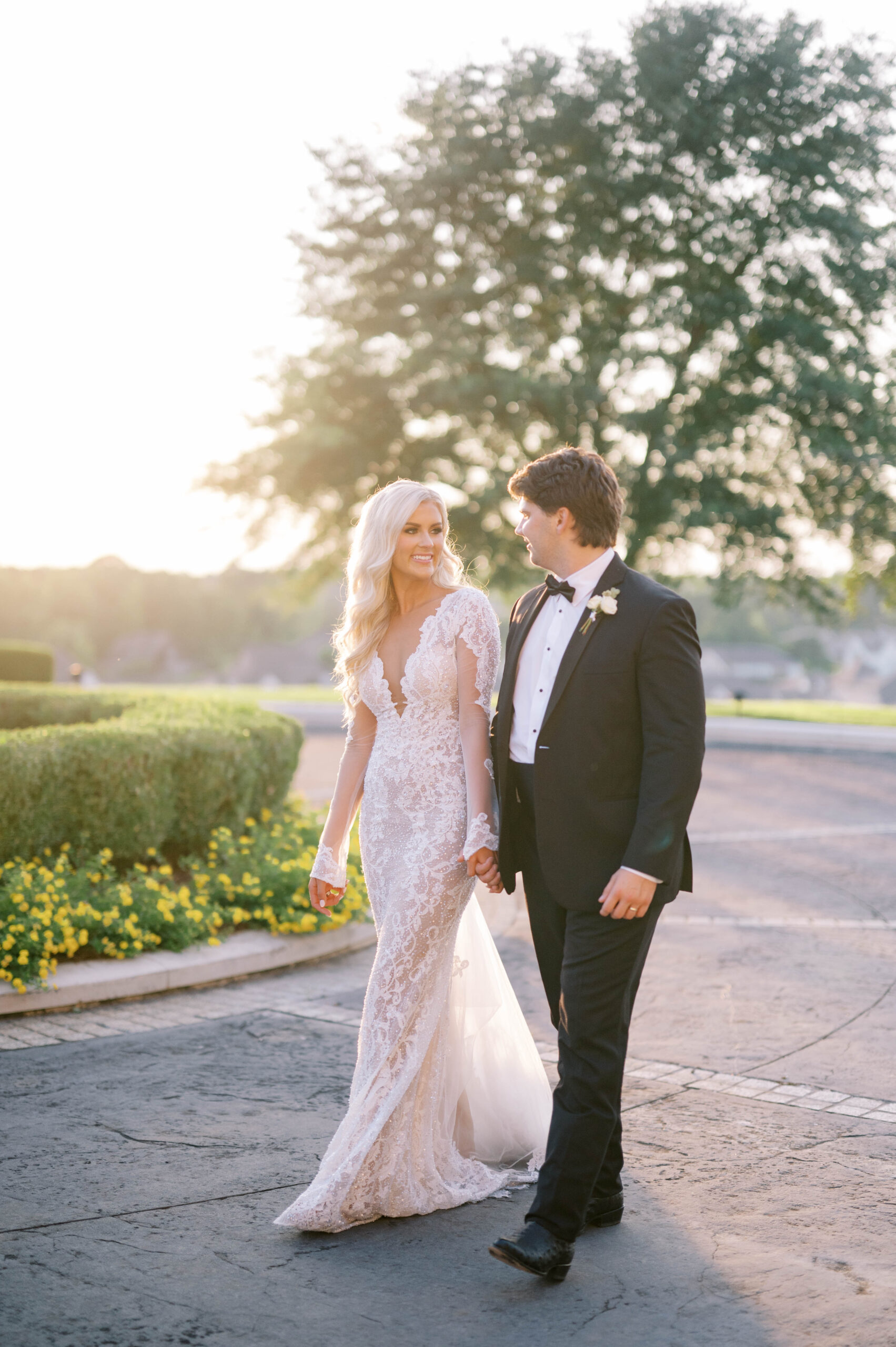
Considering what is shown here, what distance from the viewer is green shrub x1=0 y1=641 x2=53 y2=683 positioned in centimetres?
2242

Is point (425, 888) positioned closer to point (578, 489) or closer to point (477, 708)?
point (477, 708)

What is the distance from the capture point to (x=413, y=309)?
86.0ft

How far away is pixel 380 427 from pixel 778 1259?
24.3 metres

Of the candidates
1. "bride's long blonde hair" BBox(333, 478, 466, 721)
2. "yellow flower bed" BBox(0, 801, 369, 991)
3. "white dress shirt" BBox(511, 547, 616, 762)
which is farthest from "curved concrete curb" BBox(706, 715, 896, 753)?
"white dress shirt" BBox(511, 547, 616, 762)

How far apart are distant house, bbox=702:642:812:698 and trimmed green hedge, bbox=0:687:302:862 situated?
99.4 m

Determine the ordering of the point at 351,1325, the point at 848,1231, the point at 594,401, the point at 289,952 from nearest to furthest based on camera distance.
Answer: the point at 351,1325, the point at 848,1231, the point at 289,952, the point at 594,401

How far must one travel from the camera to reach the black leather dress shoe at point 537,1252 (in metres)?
3.42

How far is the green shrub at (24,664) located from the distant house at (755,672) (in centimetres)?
8775

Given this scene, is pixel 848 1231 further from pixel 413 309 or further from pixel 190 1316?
pixel 413 309

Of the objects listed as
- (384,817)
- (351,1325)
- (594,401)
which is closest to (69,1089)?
(384,817)

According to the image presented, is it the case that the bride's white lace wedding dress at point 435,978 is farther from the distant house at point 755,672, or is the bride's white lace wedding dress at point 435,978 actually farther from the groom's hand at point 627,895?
the distant house at point 755,672

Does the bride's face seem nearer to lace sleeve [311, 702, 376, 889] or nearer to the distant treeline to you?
lace sleeve [311, 702, 376, 889]

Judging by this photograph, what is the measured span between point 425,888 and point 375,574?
98cm

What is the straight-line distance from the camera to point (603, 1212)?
386 cm
